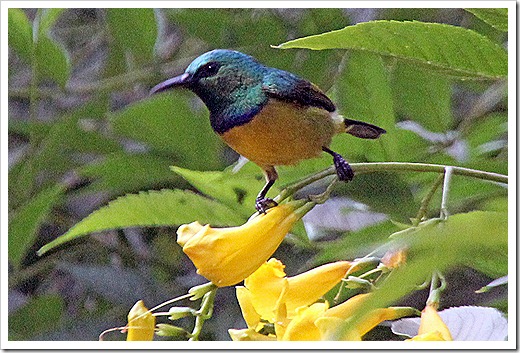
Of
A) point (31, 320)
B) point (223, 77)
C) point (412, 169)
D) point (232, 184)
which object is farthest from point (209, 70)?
point (31, 320)

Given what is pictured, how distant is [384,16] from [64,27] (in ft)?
1.26

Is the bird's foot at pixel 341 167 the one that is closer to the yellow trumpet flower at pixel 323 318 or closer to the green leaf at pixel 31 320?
the yellow trumpet flower at pixel 323 318

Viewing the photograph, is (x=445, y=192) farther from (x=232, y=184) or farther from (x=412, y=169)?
(x=232, y=184)

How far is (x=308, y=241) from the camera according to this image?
0.64 m

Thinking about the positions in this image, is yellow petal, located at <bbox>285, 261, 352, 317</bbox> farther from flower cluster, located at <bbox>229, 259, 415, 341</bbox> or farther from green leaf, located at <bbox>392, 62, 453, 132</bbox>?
green leaf, located at <bbox>392, 62, 453, 132</bbox>

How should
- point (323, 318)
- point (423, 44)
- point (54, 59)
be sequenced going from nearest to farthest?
1. point (323, 318)
2. point (423, 44)
3. point (54, 59)

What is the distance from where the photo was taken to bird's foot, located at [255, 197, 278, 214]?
1.74ft

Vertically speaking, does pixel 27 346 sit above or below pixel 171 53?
below

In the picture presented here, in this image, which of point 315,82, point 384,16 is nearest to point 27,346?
point 315,82

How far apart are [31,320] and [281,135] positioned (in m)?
0.34

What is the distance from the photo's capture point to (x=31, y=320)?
65 cm

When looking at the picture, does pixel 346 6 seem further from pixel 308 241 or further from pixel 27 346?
pixel 27 346

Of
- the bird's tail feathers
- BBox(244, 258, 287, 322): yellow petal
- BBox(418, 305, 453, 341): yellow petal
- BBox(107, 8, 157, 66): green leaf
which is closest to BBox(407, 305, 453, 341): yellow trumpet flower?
BBox(418, 305, 453, 341): yellow petal

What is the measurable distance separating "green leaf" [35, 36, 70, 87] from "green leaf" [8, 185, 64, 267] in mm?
160
